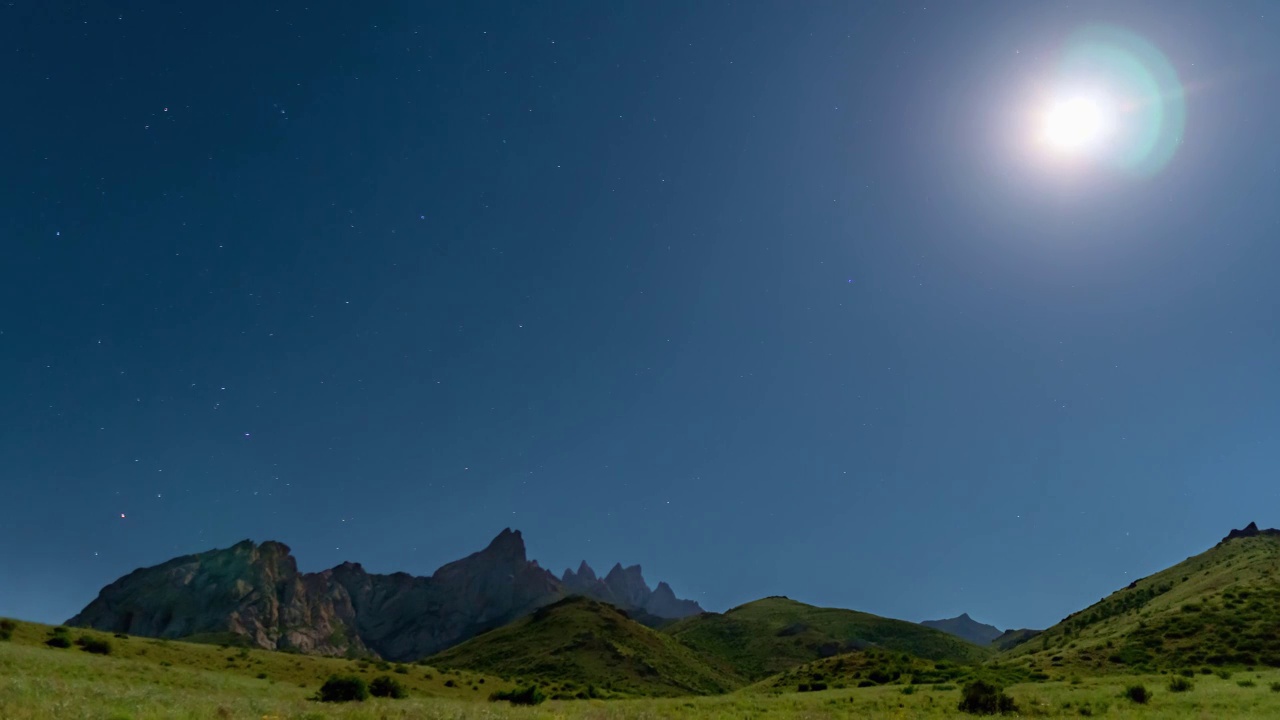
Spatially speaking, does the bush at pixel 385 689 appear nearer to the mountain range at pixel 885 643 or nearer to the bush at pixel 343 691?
the bush at pixel 343 691

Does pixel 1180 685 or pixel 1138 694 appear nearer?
pixel 1138 694

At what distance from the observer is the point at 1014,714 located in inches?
1177

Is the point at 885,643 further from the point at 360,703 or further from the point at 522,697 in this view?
the point at 360,703

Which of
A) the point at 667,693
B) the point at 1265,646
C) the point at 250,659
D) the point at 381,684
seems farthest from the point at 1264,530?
the point at 250,659

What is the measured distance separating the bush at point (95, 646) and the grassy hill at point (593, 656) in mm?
46793

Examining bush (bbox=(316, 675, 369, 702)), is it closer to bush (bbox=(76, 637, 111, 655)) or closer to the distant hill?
bush (bbox=(76, 637, 111, 655))

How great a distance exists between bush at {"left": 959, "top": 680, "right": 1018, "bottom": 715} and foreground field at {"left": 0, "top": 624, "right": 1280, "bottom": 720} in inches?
28.8

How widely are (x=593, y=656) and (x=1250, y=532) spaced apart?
145m

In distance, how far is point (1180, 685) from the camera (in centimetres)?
3469

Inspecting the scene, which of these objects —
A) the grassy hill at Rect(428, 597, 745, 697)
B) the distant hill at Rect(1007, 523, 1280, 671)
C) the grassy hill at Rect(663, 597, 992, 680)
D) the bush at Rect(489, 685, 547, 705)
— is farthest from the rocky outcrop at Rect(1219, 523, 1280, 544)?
the bush at Rect(489, 685, 547, 705)

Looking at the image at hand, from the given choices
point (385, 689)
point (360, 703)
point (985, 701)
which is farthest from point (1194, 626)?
point (385, 689)

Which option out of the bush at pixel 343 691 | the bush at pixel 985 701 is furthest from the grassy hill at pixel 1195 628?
the bush at pixel 343 691

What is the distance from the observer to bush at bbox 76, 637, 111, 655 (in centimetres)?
5144

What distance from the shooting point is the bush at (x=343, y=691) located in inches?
1764
